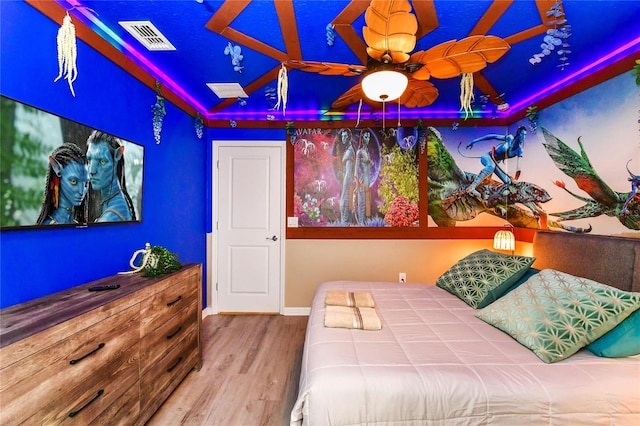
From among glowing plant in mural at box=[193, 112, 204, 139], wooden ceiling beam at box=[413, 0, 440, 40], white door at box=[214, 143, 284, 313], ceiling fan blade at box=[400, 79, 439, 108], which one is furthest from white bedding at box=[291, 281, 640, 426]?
glowing plant in mural at box=[193, 112, 204, 139]

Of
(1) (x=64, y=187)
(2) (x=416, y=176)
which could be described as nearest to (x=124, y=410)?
(1) (x=64, y=187)

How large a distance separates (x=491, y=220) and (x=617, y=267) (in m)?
1.77

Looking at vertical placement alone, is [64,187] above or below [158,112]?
below

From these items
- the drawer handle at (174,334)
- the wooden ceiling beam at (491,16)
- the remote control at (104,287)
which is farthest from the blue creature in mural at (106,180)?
the wooden ceiling beam at (491,16)

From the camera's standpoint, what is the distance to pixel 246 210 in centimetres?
383

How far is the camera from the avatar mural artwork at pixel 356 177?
372 centimetres

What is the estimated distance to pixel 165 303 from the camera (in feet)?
6.45

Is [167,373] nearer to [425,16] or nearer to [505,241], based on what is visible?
[425,16]

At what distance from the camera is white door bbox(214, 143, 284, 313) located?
382 cm

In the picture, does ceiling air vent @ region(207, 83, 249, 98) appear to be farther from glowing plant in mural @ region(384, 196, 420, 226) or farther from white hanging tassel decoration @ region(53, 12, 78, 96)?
glowing plant in mural @ region(384, 196, 420, 226)

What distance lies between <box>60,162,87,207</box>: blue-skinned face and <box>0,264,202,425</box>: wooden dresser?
21.3 inches

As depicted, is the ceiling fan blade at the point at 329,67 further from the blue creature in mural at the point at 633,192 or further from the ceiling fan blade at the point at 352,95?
the blue creature in mural at the point at 633,192

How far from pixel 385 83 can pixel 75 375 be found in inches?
86.4

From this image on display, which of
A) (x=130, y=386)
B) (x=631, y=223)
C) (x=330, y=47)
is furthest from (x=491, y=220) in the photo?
(x=130, y=386)
